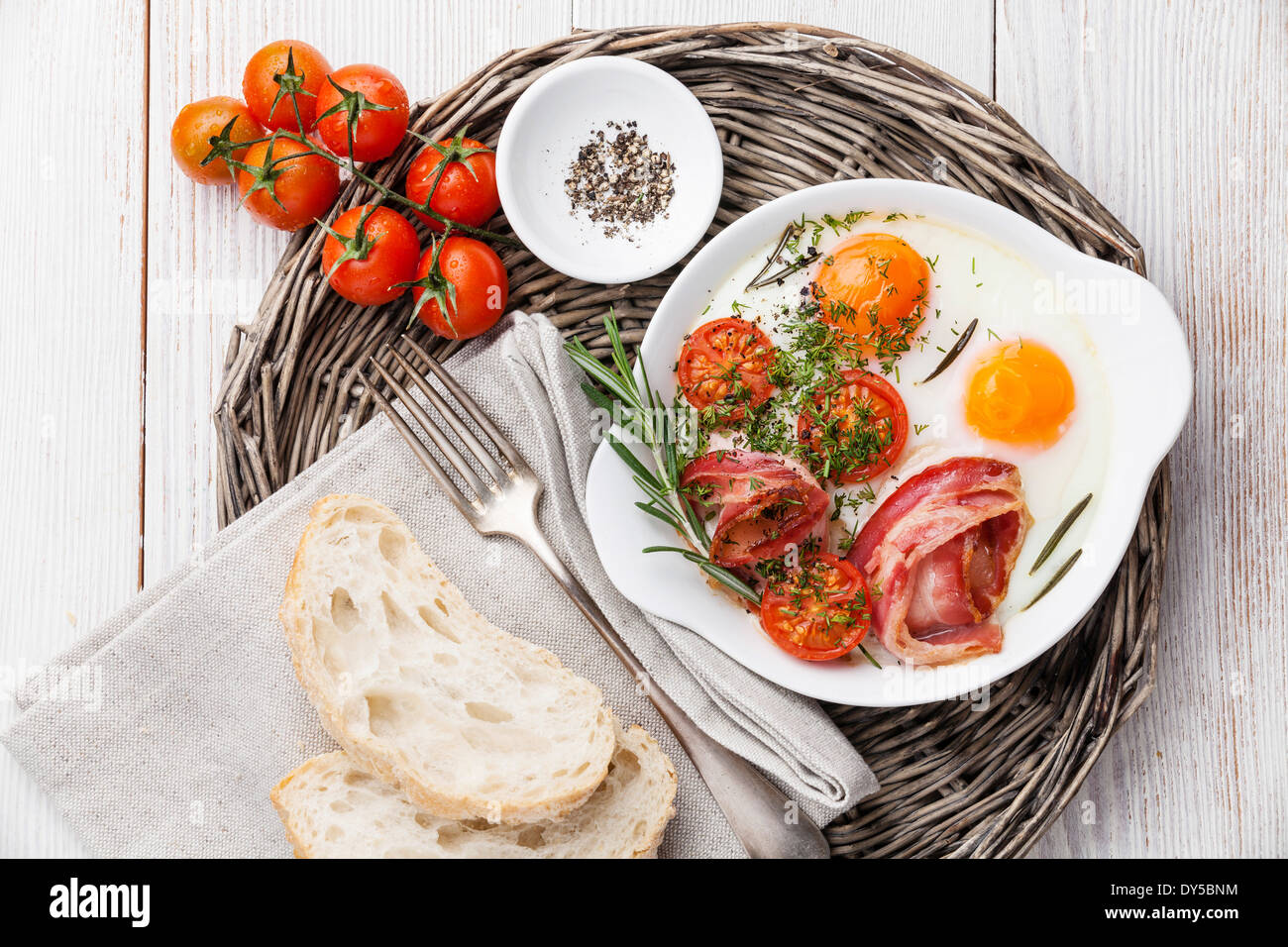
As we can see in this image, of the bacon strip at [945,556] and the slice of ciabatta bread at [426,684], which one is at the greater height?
the bacon strip at [945,556]

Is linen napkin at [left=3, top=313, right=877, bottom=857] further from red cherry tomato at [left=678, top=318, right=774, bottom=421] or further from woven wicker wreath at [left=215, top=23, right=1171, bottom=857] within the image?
red cherry tomato at [left=678, top=318, right=774, bottom=421]

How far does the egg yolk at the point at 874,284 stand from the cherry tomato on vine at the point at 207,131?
157 centimetres

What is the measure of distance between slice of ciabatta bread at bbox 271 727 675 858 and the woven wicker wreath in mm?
545

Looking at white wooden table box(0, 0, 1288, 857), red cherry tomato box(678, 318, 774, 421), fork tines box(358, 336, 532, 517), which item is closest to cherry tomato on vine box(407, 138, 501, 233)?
fork tines box(358, 336, 532, 517)

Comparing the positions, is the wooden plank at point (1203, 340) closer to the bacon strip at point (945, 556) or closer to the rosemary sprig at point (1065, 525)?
the rosemary sprig at point (1065, 525)

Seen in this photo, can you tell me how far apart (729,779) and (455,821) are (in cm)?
68

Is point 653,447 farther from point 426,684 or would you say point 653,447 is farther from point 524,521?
point 426,684

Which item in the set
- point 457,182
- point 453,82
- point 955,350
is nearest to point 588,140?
point 457,182

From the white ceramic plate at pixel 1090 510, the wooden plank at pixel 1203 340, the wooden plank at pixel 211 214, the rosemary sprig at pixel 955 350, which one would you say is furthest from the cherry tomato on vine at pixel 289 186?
the wooden plank at pixel 1203 340

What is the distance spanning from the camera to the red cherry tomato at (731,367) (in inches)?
92.1

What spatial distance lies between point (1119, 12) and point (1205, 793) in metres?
2.21

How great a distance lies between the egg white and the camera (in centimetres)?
235

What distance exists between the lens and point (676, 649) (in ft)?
7.82
